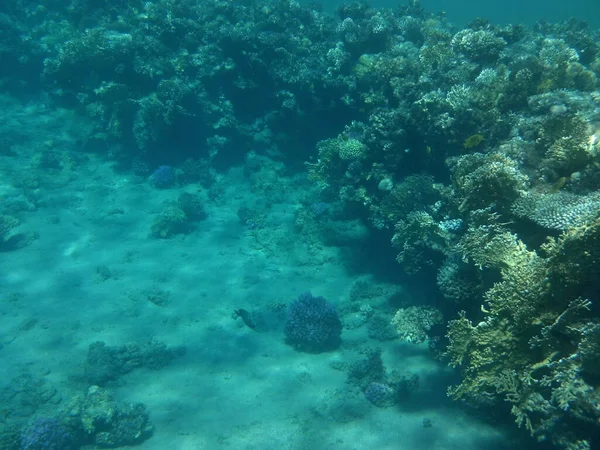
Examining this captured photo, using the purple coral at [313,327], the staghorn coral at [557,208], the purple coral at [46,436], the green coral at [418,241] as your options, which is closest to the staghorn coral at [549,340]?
the staghorn coral at [557,208]

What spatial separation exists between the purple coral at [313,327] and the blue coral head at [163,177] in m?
10.2

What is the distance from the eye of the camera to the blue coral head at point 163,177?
56.1 feet

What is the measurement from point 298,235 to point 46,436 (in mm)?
9051

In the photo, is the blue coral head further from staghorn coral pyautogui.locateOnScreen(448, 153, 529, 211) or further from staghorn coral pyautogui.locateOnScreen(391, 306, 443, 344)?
staghorn coral pyautogui.locateOnScreen(448, 153, 529, 211)

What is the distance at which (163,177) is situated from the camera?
56.1 feet

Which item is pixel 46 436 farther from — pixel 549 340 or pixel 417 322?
pixel 549 340

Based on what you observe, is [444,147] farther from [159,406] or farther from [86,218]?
[86,218]

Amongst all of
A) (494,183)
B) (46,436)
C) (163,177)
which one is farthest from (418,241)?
(163,177)

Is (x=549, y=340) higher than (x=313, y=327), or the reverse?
(x=549, y=340)

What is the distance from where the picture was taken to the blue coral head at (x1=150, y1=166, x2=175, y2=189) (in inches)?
674

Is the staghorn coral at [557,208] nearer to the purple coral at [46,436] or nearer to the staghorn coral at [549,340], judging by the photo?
the staghorn coral at [549,340]

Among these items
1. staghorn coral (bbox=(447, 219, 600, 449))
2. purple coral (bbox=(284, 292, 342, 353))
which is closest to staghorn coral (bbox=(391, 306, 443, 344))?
A: purple coral (bbox=(284, 292, 342, 353))

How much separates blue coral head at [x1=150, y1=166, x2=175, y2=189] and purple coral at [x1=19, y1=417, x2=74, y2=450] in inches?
438

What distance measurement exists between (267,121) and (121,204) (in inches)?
298
